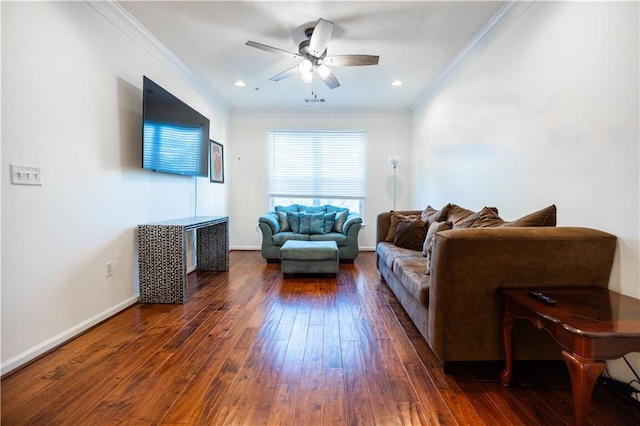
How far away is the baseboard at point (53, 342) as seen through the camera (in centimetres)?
172

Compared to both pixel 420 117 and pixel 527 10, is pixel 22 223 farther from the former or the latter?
pixel 420 117

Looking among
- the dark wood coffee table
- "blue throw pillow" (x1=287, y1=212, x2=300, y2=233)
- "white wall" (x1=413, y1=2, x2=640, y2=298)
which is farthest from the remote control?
"blue throw pillow" (x1=287, y1=212, x2=300, y2=233)

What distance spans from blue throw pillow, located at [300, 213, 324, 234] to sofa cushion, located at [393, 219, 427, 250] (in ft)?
5.20

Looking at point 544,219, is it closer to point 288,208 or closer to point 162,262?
point 162,262

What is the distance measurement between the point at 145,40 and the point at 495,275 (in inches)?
149

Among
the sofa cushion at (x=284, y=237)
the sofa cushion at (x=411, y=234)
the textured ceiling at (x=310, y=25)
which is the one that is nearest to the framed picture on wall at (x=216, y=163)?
the textured ceiling at (x=310, y=25)

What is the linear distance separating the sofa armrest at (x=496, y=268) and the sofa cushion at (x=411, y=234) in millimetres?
1623

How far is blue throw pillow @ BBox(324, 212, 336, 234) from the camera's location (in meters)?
4.86

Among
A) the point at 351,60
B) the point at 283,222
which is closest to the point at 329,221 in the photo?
the point at 283,222

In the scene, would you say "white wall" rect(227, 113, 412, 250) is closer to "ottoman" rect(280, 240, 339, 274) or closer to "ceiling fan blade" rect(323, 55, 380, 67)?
"ottoman" rect(280, 240, 339, 274)

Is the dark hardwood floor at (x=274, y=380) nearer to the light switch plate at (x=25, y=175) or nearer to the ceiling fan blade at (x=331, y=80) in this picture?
the light switch plate at (x=25, y=175)

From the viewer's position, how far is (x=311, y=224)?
15.7 feet

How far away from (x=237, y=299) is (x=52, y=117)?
6.93 ft

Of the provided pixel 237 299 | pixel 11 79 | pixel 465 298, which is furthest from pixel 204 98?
pixel 465 298
